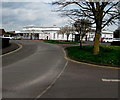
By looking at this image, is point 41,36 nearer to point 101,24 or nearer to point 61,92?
point 101,24

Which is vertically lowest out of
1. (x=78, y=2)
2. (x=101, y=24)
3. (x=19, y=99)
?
(x=19, y=99)

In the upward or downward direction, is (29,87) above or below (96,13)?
below

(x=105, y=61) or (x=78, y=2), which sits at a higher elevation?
(x=78, y=2)

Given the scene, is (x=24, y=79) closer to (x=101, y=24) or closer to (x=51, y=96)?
(x=51, y=96)

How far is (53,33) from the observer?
7194cm

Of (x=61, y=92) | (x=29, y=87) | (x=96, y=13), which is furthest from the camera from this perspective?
(x=96, y=13)

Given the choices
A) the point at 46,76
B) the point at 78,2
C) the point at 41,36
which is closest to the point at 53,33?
the point at 41,36

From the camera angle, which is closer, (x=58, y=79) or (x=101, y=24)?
(x=58, y=79)

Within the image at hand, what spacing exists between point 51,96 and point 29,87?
1.47m

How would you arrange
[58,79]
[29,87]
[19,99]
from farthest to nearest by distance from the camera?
1. [58,79]
2. [29,87]
3. [19,99]

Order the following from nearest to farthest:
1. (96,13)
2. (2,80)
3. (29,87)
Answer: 1. (29,87)
2. (2,80)
3. (96,13)

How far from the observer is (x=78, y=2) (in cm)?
1914

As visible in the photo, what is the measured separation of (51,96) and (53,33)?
65.1 metres

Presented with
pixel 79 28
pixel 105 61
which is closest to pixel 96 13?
pixel 105 61
